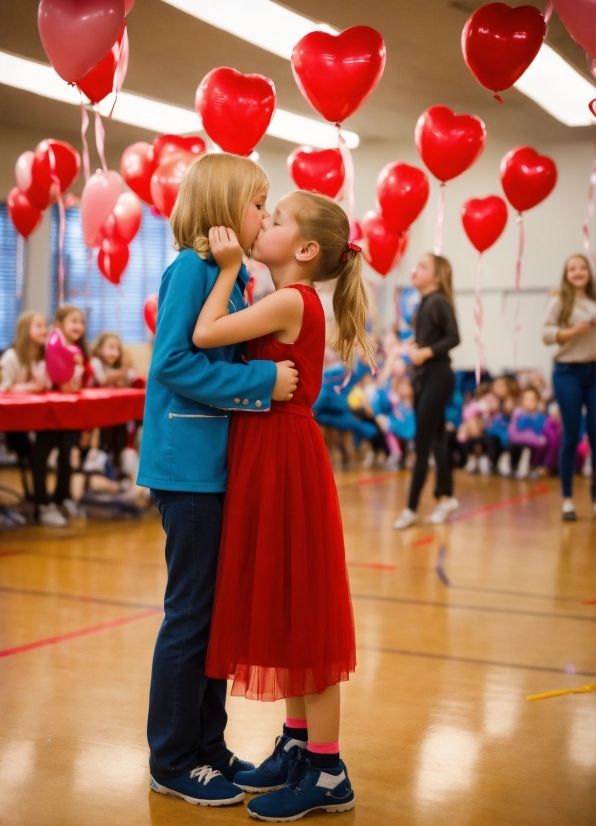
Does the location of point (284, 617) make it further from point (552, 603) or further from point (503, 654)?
point (552, 603)

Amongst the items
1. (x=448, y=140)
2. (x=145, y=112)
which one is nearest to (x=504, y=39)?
(x=448, y=140)

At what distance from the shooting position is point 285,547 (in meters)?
1.93

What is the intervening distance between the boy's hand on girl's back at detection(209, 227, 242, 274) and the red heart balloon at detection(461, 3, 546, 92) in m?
1.96

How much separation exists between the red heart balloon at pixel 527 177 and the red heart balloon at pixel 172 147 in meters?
1.47

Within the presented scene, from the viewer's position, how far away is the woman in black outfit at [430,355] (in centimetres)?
502

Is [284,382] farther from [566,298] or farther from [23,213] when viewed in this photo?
[23,213]

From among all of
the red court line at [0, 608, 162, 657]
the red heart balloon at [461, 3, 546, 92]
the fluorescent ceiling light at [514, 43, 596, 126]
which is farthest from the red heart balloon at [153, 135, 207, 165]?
the fluorescent ceiling light at [514, 43, 596, 126]

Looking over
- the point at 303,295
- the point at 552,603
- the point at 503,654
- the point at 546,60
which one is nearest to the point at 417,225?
the point at 546,60

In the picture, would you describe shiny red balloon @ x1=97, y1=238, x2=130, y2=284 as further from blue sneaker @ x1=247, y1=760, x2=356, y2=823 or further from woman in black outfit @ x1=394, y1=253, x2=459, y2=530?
blue sneaker @ x1=247, y1=760, x2=356, y2=823

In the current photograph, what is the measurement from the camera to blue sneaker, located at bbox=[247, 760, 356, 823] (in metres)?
1.87

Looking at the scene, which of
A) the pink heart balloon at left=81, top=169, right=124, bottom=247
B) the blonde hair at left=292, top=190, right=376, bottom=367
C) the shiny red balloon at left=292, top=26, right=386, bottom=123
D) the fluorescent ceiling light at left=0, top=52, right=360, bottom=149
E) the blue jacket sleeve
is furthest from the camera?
the fluorescent ceiling light at left=0, top=52, right=360, bottom=149

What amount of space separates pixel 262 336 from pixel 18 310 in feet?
25.0

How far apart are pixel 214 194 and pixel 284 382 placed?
0.40 m

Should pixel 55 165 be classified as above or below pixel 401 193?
above
